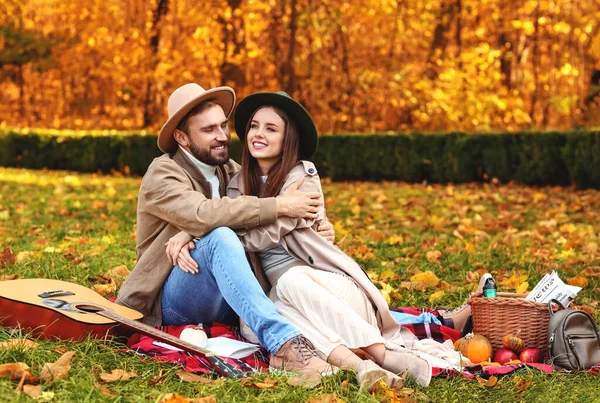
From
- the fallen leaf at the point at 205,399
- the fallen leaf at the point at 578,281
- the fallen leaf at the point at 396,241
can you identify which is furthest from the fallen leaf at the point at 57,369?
the fallen leaf at the point at 396,241

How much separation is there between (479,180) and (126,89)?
1372 centimetres

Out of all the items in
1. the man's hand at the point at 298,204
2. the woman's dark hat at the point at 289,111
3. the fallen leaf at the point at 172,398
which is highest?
the woman's dark hat at the point at 289,111

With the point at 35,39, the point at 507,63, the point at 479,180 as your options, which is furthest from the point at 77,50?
the point at 479,180

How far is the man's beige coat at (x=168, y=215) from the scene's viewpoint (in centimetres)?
356

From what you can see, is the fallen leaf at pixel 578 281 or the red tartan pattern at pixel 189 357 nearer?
the red tartan pattern at pixel 189 357

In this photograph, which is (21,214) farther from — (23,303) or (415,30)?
(415,30)

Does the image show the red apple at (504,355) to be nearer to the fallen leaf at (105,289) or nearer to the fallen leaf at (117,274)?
the fallen leaf at (105,289)

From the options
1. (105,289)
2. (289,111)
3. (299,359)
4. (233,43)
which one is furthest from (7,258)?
(233,43)

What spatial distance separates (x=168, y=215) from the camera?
367 centimetres

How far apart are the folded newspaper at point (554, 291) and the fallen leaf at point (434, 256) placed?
2.16m

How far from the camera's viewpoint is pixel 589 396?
3.18m

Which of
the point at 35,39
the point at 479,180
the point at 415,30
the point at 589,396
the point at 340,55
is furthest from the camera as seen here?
the point at 35,39

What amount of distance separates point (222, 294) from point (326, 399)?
821mm

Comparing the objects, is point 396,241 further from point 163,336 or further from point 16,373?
point 16,373
